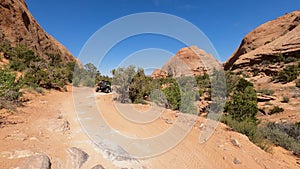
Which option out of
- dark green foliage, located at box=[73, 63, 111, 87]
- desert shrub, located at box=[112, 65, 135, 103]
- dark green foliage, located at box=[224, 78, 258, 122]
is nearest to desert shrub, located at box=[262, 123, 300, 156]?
dark green foliage, located at box=[224, 78, 258, 122]

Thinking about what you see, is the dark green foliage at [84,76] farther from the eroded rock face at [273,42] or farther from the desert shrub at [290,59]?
the desert shrub at [290,59]

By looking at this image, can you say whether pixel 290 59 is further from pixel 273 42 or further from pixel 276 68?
pixel 273 42

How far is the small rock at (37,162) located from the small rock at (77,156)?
0.46 metres

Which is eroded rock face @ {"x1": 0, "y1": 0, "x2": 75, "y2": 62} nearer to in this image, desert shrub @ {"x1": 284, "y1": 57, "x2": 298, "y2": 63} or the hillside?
the hillside

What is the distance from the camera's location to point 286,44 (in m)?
27.2

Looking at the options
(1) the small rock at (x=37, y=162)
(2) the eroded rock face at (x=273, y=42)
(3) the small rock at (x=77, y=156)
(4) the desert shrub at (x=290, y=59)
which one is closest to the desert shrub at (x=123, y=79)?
(3) the small rock at (x=77, y=156)

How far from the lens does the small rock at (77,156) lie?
3.22 metres

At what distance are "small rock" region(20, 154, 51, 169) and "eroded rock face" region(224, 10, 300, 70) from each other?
3234 cm

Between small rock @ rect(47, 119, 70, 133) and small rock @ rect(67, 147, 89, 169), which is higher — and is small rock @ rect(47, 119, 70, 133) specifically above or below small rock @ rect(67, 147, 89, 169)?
above

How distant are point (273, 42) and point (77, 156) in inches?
1547

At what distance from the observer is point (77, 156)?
3.46 m

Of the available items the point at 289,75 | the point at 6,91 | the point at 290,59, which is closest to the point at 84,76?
the point at 6,91

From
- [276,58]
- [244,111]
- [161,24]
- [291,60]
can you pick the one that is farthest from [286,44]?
[161,24]

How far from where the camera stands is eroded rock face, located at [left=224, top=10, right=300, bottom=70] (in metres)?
26.5
